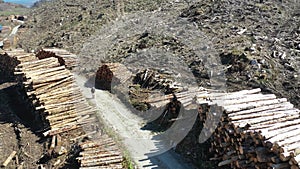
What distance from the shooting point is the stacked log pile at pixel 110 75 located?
21.5 metres

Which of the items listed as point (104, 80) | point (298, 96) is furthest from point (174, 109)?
point (104, 80)

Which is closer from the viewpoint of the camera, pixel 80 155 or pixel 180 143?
pixel 80 155

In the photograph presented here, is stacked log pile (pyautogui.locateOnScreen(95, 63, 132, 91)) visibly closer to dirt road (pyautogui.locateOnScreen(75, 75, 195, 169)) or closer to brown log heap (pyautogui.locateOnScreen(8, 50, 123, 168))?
dirt road (pyautogui.locateOnScreen(75, 75, 195, 169))

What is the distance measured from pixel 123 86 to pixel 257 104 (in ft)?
32.8

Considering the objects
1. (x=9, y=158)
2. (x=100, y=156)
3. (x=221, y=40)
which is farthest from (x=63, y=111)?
(x=221, y=40)

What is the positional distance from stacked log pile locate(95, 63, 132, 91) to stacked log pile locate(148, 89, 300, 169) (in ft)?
Result: 25.9

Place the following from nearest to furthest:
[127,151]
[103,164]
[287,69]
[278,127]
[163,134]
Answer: [278,127]
[103,164]
[127,151]
[163,134]
[287,69]

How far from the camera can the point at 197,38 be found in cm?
2403

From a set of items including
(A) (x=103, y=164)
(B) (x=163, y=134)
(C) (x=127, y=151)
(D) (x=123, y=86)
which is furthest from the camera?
(D) (x=123, y=86)

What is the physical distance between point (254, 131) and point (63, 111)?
9060 mm

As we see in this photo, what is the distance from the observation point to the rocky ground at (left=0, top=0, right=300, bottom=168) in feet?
57.9

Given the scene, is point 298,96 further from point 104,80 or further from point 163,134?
point 104,80

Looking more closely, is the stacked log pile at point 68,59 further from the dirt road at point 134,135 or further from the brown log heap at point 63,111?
the brown log heap at point 63,111

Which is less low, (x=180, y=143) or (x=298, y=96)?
(x=298, y=96)
